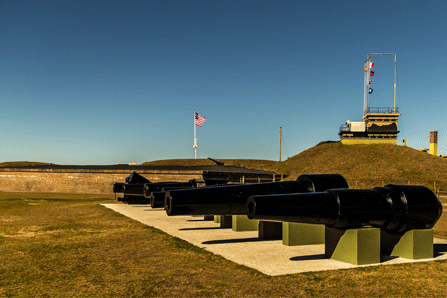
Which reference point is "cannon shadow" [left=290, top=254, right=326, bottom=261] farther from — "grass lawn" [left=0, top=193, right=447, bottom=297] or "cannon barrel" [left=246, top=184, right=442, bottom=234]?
"grass lawn" [left=0, top=193, right=447, bottom=297]

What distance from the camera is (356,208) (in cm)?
630

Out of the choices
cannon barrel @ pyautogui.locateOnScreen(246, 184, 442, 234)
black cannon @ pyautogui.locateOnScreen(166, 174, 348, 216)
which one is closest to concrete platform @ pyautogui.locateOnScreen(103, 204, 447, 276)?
cannon barrel @ pyautogui.locateOnScreen(246, 184, 442, 234)

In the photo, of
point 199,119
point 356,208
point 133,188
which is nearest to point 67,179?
point 199,119

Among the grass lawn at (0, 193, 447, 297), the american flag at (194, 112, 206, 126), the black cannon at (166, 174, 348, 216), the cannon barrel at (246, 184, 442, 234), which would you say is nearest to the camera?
the grass lawn at (0, 193, 447, 297)

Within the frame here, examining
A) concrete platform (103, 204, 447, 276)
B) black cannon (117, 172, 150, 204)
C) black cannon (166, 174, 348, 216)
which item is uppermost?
black cannon (166, 174, 348, 216)

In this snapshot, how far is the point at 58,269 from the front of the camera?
6.01 meters

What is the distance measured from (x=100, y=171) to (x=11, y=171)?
10000 mm

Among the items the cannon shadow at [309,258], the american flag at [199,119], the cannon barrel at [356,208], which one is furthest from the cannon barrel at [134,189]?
the american flag at [199,119]

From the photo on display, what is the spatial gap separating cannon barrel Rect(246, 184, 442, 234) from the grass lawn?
2.59 ft

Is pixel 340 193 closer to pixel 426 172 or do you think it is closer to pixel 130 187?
pixel 130 187

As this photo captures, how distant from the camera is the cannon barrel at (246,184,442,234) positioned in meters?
5.75

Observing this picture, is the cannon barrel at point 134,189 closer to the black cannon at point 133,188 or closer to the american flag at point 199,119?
the black cannon at point 133,188

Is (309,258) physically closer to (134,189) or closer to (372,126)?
(134,189)

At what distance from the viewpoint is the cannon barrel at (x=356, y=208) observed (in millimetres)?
5746
